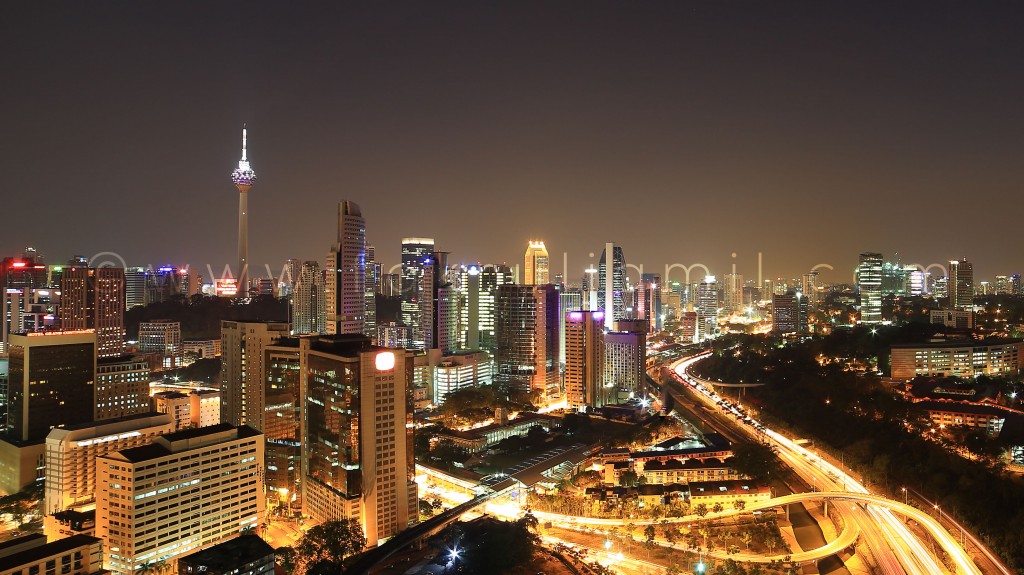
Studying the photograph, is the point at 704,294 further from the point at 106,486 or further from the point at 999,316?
the point at 106,486

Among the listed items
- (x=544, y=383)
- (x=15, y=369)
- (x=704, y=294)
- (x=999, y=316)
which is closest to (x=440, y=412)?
(x=544, y=383)

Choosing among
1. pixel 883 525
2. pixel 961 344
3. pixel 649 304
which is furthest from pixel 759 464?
pixel 649 304

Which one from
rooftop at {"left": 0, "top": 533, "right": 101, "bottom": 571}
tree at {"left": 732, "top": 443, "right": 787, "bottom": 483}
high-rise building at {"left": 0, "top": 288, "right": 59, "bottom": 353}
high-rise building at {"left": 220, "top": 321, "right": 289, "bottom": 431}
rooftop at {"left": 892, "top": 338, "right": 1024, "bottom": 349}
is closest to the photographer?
rooftop at {"left": 0, "top": 533, "right": 101, "bottom": 571}

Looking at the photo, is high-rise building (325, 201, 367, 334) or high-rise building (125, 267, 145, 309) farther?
high-rise building (125, 267, 145, 309)

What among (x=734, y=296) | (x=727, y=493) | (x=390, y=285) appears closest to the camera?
(x=727, y=493)

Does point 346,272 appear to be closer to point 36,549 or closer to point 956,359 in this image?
point 36,549

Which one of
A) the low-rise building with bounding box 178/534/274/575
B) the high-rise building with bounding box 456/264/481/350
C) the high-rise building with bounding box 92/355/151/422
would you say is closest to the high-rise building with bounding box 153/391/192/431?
the high-rise building with bounding box 92/355/151/422

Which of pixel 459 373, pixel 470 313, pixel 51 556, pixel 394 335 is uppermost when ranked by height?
pixel 470 313

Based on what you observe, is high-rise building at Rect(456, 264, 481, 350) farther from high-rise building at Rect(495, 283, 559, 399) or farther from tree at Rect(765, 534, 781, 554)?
tree at Rect(765, 534, 781, 554)
